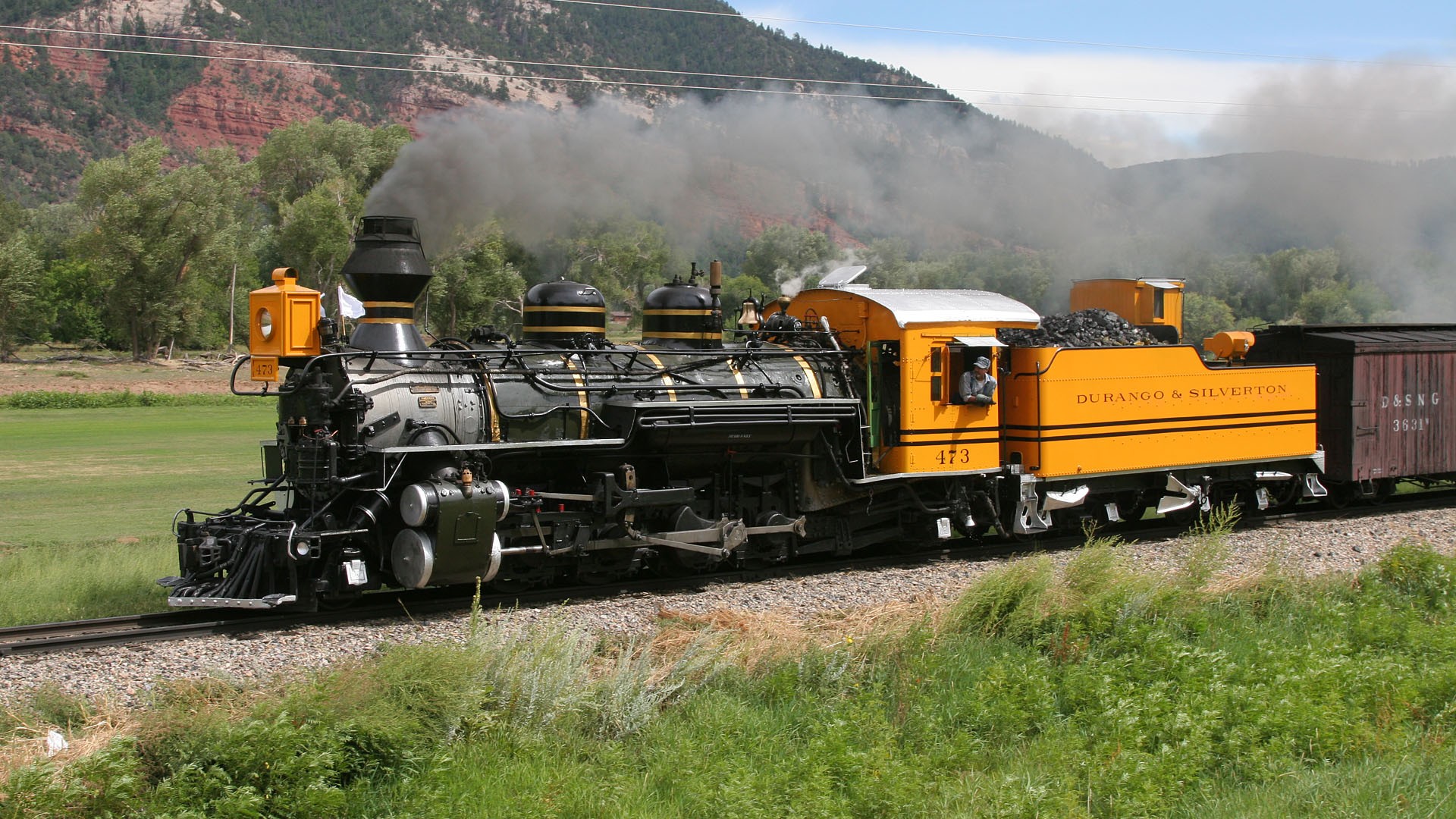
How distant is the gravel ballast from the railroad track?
23 cm

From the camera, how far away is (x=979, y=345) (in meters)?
13.1

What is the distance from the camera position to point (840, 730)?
7.35 metres

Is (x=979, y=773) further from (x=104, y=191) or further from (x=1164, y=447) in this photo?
(x=104, y=191)

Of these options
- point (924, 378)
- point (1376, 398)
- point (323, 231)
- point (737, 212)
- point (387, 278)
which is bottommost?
point (1376, 398)

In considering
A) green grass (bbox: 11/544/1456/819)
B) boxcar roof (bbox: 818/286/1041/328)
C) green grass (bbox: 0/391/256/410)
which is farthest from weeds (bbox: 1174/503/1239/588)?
green grass (bbox: 0/391/256/410)

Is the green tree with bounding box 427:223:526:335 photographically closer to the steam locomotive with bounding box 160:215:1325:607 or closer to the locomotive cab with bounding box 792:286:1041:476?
the steam locomotive with bounding box 160:215:1325:607

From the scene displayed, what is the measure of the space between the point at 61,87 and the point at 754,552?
16431 centimetres

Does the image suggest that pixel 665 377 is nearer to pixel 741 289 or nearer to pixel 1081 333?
pixel 1081 333

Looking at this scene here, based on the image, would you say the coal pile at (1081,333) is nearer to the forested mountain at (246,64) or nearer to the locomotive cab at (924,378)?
the locomotive cab at (924,378)

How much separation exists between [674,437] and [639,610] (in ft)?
5.66

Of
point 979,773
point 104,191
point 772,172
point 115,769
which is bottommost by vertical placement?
point 979,773

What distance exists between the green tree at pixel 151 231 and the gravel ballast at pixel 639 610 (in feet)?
157

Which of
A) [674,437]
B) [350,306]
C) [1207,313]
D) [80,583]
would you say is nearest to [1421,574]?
[674,437]

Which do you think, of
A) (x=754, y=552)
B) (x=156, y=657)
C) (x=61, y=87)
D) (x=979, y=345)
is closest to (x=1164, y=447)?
(x=979, y=345)
